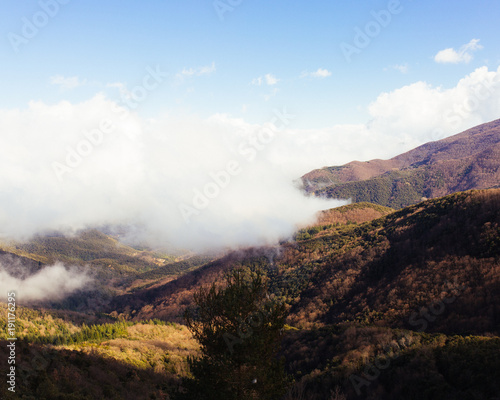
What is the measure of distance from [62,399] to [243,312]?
82.1 feet

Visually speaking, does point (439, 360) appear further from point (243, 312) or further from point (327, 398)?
point (243, 312)

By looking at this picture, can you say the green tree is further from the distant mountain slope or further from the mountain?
the distant mountain slope

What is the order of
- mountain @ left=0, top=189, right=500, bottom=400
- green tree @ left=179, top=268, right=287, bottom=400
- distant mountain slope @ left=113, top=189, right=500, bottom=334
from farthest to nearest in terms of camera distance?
distant mountain slope @ left=113, top=189, right=500, bottom=334
mountain @ left=0, top=189, right=500, bottom=400
green tree @ left=179, top=268, right=287, bottom=400

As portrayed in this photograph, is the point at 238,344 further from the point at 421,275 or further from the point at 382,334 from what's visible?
the point at 421,275

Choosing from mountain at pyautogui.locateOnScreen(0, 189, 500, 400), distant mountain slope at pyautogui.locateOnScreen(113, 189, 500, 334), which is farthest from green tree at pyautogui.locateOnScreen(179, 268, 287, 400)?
distant mountain slope at pyautogui.locateOnScreen(113, 189, 500, 334)

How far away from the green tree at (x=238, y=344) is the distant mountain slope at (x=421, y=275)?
30.2 meters

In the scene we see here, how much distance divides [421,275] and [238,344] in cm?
10708

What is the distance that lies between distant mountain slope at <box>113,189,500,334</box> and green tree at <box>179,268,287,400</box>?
30176 millimetres

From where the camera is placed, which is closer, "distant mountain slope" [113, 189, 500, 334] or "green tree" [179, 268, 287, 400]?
"green tree" [179, 268, 287, 400]

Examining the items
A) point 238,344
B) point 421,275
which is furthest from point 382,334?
point 238,344

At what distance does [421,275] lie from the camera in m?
104

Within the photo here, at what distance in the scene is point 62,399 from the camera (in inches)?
1185

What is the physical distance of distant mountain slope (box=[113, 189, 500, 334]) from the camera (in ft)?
248

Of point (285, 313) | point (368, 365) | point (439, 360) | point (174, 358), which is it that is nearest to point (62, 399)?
point (285, 313)
